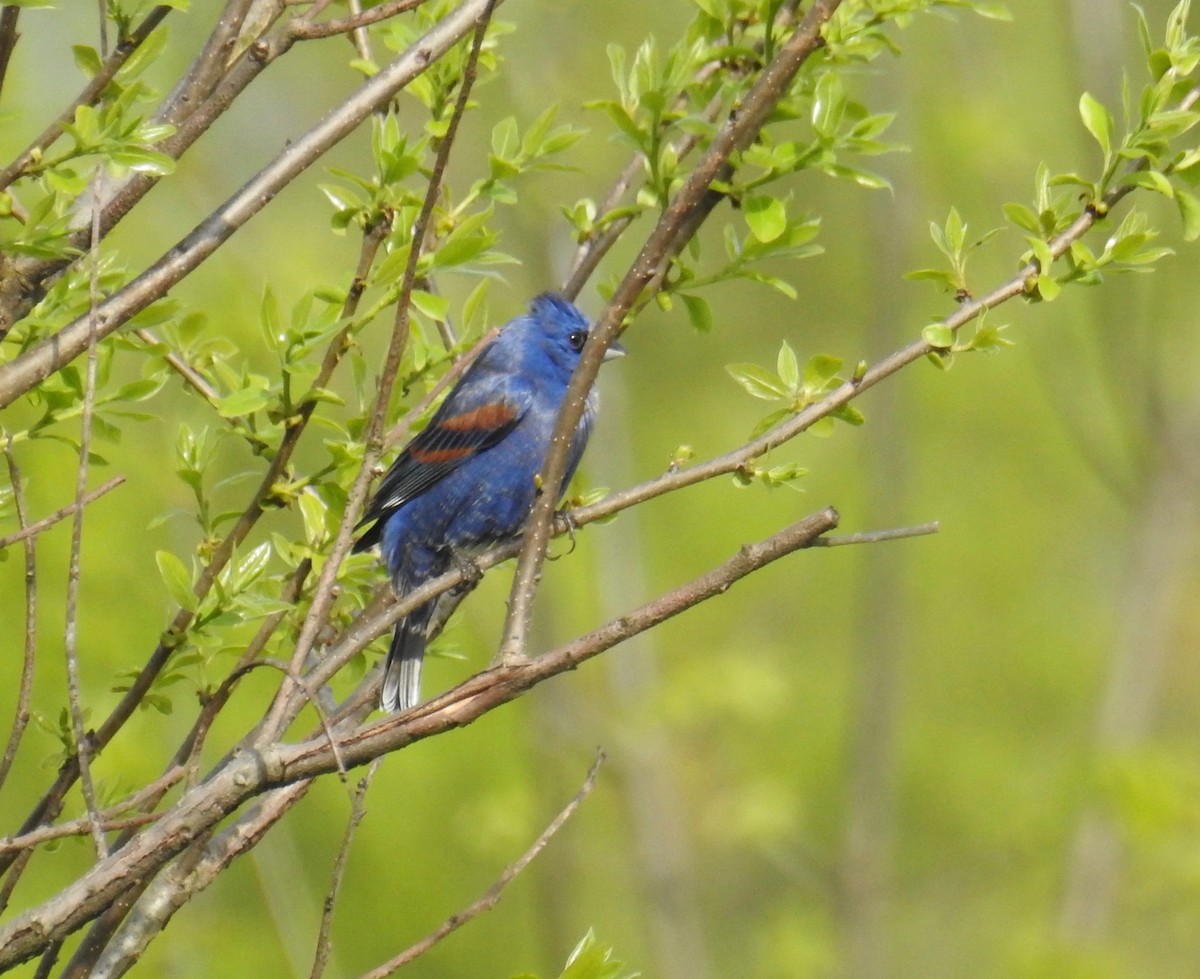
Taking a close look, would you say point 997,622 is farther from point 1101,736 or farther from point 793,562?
point 1101,736

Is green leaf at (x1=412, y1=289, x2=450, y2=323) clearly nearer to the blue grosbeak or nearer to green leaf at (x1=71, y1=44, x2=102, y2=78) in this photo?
green leaf at (x1=71, y1=44, x2=102, y2=78)

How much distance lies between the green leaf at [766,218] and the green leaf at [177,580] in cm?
120

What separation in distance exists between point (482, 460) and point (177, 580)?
8.28ft

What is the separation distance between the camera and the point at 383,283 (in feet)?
8.78

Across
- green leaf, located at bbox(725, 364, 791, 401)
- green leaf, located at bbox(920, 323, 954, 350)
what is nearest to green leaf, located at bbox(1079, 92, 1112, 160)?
green leaf, located at bbox(920, 323, 954, 350)

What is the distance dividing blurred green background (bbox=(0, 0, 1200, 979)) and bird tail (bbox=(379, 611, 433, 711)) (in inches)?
6.9

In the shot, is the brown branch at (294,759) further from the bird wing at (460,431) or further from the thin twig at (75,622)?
the bird wing at (460,431)

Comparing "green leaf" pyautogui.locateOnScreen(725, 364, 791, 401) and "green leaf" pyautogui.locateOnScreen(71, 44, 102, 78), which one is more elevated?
"green leaf" pyautogui.locateOnScreen(71, 44, 102, 78)

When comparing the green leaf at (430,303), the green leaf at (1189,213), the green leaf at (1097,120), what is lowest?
the green leaf at (1189,213)

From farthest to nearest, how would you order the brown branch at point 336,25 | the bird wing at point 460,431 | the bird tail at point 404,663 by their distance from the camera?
1. the bird wing at point 460,431
2. the bird tail at point 404,663
3. the brown branch at point 336,25

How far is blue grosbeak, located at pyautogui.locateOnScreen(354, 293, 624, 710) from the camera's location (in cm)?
507

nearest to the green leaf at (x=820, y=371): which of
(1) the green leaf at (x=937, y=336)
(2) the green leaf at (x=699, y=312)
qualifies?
(1) the green leaf at (x=937, y=336)

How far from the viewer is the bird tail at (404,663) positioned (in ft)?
11.7

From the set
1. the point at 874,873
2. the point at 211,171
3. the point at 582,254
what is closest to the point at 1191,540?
the point at 874,873
